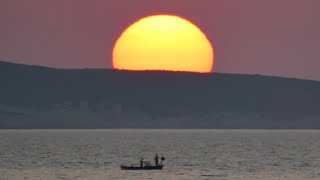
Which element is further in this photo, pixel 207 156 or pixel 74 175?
pixel 207 156

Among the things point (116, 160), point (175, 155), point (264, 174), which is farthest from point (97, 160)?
point (264, 174)

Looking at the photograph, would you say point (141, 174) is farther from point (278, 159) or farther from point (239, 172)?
point (278, 159)

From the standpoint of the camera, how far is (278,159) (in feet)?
599

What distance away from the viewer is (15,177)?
439 ft

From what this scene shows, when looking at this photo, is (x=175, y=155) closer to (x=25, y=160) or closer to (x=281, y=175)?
(x=25, y=160)

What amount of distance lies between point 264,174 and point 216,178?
9718 millimetres

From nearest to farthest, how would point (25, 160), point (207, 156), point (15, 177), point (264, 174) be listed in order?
point (15, 177), point (264, 174), point (25, 160), point (207, 156)

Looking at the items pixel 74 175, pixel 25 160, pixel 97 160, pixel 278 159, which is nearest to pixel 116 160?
pixel 97 160

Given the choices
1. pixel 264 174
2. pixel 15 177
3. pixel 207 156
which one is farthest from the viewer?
pixel 207 156

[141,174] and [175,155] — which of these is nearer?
[141,174]

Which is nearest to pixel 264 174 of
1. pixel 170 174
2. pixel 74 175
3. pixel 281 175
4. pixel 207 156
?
pixel 281 175

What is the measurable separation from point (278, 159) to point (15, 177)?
200ft

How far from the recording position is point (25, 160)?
17362cm

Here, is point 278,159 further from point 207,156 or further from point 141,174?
point 141,174
